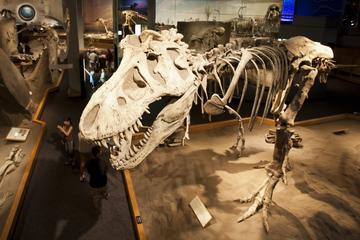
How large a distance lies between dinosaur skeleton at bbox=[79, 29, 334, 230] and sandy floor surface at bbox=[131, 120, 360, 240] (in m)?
0.36

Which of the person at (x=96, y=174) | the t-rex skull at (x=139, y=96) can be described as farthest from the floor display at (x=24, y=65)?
the t-rex skull at (x=139, y=96)

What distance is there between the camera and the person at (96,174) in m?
3.85

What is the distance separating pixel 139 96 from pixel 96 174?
187cm

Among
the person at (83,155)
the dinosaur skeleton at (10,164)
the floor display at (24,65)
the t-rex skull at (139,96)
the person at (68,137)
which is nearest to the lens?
the t-rex skull at (139,96)

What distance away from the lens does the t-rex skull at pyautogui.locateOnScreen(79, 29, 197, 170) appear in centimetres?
222

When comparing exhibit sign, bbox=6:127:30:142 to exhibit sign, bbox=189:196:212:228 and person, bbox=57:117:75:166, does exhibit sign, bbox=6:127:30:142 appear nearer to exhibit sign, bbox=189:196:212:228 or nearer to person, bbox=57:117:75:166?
person, bbox=57:117:75:166

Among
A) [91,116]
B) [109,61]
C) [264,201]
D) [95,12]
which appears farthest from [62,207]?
[95,12]

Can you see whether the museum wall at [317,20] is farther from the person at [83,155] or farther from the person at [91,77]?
the person at [83,155]

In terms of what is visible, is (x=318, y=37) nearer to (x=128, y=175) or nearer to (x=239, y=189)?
(x=239, y=189)

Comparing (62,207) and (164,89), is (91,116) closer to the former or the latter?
(164,89)

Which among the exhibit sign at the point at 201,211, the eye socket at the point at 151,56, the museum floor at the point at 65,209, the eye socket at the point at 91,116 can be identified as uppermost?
the eye socket at the point at 151,56

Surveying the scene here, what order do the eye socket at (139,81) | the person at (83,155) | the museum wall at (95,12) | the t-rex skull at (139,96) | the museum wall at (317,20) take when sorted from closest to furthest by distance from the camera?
1. the t-rex skull at (139,96)
2. the eye socket at (139,81)
3. the person at (83,155)
4. the museum wall at (95,12)
5. the museum wall at (317,20)

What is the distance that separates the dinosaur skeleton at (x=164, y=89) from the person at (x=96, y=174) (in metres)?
1.21

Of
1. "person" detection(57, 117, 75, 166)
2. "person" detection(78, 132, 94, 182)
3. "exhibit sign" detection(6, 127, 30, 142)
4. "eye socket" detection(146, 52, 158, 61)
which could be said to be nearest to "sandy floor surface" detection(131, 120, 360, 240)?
"person" detection(78, 132, 94, 182)
